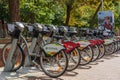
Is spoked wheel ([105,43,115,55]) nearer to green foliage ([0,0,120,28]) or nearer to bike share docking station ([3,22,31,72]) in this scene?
bike share docking station ([3,22,31,72])

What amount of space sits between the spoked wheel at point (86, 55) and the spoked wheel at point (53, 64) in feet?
7.97

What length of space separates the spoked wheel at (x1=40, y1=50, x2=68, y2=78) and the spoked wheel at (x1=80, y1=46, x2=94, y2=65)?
2.43m

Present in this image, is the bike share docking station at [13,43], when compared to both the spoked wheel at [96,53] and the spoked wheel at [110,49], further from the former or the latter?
the spoked wheel at [110,49]

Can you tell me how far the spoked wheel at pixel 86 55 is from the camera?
33.3 feet

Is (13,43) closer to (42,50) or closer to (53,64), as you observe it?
(42,50)

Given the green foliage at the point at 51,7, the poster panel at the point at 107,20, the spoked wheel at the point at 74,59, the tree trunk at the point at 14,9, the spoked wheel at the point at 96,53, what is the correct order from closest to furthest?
the spoked wheel at the point at 74,59
the spoked wheel at the point at 96,53
the tree trunk at the point at 14,9
the poster panel at the point at 107,20
the green foliage at the point at 51,7

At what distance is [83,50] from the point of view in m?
10.1

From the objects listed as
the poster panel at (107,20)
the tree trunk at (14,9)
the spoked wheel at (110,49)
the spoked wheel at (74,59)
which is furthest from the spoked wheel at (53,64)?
the poster panel at (107,20)

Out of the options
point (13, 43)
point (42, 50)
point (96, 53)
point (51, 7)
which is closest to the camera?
point (13, 43)

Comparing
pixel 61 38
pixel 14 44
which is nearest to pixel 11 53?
pixel 14 44

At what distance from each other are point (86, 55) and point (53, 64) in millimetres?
2643

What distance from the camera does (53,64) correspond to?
7793 millimetres

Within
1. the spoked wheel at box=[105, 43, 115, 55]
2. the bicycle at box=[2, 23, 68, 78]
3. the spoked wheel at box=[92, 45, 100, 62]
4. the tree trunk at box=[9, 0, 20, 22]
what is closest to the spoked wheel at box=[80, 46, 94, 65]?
the spoked wheel at box=[92, 45, 100, 62]

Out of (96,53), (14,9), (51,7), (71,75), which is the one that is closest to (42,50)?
(71,75)
